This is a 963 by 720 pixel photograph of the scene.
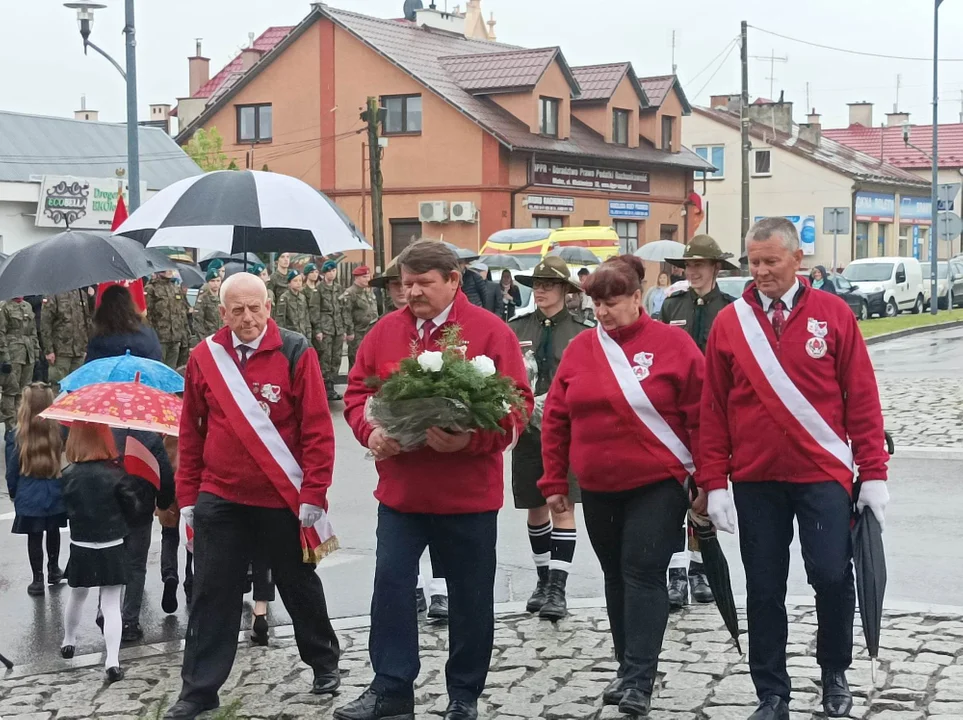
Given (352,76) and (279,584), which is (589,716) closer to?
(279,584)

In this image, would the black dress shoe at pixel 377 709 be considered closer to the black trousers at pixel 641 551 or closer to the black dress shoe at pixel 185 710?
the black dress shoe at pixel 185 710

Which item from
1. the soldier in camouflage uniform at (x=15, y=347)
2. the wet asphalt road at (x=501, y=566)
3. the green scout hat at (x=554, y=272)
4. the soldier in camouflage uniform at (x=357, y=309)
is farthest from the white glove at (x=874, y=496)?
the soldier in camouflage uniform at (x=357, y=309)

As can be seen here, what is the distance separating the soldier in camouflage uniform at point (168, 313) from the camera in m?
18.4

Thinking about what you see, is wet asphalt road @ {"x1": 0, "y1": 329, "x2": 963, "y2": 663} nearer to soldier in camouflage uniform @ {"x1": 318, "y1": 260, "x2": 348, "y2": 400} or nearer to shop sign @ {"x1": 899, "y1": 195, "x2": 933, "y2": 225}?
soldier in camouflage uniform @ {"x1": 318, "y1": 260, "x2": 348, "y2": 400}

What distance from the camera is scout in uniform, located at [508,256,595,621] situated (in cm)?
753

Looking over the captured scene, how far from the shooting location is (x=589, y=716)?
5.60 metres

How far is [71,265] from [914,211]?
6121 centimetres

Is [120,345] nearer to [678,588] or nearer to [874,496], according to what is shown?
[678,588]

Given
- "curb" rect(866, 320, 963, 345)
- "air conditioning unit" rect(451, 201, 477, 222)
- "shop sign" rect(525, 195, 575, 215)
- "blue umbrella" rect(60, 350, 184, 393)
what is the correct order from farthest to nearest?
"shop sign" rect(525, 195, 575, 215)
"air conditioning unit" rect(451, 201, 477, 222)
"curb" rect(866, 320, 963, 345)
"blue umbrella" rect(60, 350, 184, 393)

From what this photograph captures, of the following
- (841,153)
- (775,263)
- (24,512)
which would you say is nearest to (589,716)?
(775,263)

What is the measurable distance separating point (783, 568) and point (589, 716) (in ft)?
3.07

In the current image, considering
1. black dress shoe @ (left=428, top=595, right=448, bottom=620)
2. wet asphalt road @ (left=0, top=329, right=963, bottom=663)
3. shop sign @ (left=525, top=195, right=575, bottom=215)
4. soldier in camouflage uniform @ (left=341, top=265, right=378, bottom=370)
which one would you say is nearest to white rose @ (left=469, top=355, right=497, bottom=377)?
wet asphalt road @ (left=0, top=329, right=963, bottom=663)

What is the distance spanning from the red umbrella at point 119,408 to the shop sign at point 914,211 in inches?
2398

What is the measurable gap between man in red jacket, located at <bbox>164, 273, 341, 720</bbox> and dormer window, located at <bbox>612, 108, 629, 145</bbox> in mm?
42968
